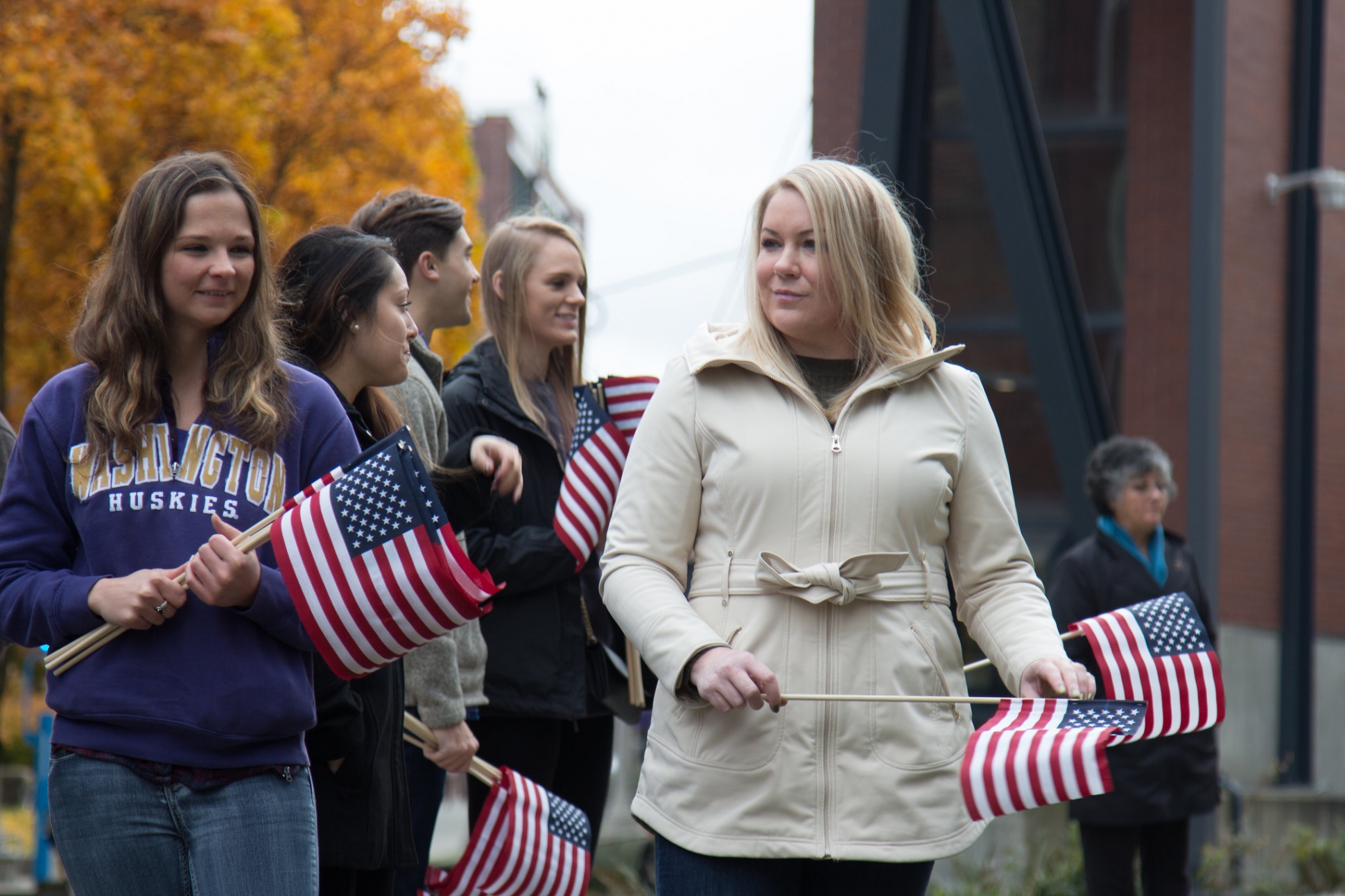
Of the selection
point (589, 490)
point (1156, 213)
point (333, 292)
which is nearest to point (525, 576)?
point (589, 490)

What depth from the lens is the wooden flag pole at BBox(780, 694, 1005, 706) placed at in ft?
8.77

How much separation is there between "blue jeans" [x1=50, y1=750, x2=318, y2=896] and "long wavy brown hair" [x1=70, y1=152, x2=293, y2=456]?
0.63 m

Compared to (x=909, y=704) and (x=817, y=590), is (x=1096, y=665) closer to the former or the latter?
(x=909, y=704)

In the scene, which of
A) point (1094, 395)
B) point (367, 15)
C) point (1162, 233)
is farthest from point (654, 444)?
point (367, 15)

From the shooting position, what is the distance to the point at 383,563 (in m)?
3.02

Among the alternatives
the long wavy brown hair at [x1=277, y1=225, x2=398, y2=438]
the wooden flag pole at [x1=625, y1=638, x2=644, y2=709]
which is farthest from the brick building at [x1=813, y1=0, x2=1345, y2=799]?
the long wavy brown hair at [x1=277, y1=225, x2=398, y2=438]

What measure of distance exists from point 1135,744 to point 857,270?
348cm

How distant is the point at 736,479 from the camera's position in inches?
112

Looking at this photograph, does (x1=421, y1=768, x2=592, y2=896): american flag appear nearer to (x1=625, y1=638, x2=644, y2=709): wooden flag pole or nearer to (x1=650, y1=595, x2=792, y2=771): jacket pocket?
(x1=625, y1=638, x2=644, y2=709): wooden flag pole

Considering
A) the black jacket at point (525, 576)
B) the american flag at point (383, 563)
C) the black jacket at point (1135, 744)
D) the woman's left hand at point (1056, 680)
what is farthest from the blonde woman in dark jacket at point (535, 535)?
the black jacket at point (1135, 744)

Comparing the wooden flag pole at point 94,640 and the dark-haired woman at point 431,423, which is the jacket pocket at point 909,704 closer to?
the wooden flag pole at point 94,640

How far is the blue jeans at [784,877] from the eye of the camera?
276 centimetres

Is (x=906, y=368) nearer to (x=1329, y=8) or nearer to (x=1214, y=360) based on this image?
(x=1214, y=360)

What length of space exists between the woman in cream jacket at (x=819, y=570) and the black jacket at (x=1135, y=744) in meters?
3.00
